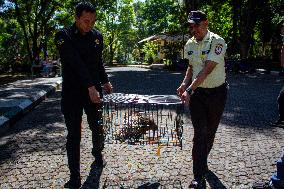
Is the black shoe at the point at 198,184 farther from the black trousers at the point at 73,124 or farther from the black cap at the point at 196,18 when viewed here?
the black cap at the point at 196,18

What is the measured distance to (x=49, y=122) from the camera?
10.2 meters

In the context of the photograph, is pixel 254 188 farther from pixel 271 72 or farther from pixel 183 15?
pixel 183 15

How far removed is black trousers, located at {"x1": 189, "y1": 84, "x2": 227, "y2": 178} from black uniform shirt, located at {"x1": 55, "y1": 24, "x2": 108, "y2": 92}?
53.9 inches

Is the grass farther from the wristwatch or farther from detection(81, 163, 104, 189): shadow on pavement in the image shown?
the wristwatch

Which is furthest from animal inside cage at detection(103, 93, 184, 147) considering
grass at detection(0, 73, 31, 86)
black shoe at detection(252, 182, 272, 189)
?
grass at detection(0, 73, 31, 86)

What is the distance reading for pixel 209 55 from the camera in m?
4.90

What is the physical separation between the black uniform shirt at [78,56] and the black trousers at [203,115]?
4.49 ft

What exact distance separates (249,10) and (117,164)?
3065 centimetres

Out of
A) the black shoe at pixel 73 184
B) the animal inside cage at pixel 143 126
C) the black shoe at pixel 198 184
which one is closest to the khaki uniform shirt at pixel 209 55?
the animal inside cage at pixel 143 126

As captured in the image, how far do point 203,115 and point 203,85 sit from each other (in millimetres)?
383

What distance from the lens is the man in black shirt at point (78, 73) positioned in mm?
4922

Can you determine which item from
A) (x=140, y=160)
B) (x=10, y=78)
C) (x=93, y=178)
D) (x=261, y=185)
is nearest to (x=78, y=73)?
(x=93, y=178)

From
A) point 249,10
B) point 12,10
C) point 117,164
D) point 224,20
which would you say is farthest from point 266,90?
point 224,20

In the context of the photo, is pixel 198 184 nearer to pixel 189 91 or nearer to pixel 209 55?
pixel 189 91
